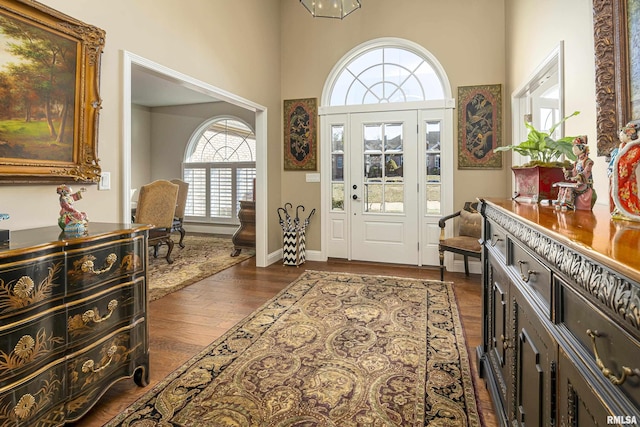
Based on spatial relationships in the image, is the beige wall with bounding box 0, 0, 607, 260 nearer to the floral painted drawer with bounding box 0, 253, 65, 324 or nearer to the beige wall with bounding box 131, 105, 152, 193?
the floral painted drawer with bounding box 0, 253, 65, 324

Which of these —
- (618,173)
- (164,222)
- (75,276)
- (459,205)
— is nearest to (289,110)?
(164,222)

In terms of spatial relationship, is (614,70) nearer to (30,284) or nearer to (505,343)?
(505,343)

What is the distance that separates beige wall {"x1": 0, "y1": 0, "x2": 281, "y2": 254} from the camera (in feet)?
6.64

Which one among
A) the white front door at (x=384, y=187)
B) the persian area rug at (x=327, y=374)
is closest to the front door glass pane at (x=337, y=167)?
the white front door at (x=384, y=187)

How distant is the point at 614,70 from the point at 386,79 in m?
3.51

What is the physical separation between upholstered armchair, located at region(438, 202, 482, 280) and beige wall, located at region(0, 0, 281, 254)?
7.46 ft

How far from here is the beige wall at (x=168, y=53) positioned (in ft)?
6.64

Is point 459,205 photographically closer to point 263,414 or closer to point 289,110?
point 289,110

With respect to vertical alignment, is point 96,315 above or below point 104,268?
below

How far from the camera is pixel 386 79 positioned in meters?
4.77

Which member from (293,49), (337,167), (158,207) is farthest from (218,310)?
(293,49)

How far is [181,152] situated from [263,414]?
7247mm

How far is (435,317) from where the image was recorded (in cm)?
293

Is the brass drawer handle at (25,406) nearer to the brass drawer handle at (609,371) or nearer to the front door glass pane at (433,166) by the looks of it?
the brass drawer handle at (609,371)
